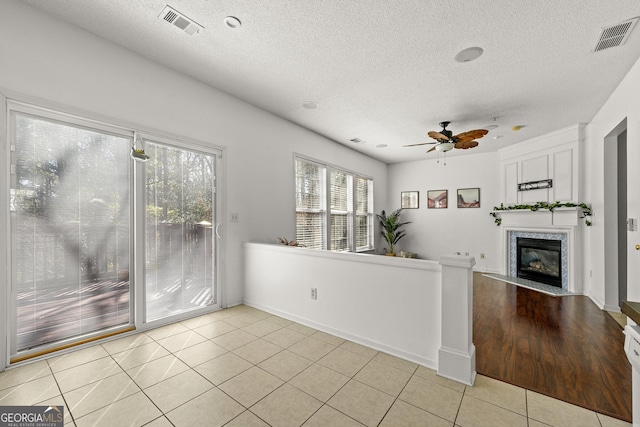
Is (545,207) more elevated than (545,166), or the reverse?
(545,166)

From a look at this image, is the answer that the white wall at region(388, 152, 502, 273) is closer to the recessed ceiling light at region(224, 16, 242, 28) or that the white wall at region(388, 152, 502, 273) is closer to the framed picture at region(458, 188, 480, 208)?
the framed picture at region(458, 188, 480, 208)

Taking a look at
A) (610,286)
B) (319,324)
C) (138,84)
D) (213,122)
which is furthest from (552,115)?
(138,84)

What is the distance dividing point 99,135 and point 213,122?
118cm

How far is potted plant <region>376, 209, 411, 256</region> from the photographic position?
6.96 meters

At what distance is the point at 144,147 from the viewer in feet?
9.09

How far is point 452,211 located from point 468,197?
0.49m

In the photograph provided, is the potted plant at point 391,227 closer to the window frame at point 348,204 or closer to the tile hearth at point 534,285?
the window frame at point 348,204

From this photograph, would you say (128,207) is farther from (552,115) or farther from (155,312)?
(552,115)

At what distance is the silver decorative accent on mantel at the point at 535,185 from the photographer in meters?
4.83

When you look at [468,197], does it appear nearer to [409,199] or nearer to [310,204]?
[409,199]

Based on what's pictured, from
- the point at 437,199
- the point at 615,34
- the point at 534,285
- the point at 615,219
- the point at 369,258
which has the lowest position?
the point at 534,285

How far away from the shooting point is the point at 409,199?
724 centimetres

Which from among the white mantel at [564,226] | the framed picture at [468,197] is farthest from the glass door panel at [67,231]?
the framed picture at [468,197]

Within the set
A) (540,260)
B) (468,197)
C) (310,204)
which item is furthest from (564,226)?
(310,204)
